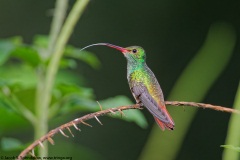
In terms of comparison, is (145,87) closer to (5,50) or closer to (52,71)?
(52,71)

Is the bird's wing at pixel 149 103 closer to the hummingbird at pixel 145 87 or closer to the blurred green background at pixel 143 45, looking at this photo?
the hummingbird at pixel 145 87

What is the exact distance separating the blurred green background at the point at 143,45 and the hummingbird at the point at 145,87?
5.51m

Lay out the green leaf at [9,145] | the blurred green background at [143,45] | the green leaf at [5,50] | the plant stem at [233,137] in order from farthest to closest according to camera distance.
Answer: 1. the blurred green background at [143,45]
2. the green leaf at [5,50]
3. the green leaf at [9,145]
4. the plant stem at [233,137]

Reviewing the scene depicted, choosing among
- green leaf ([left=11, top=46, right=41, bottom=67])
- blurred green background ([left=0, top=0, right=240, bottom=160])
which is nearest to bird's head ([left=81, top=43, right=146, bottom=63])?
green leaf ([left=11, top=46, right=41, bottom=67])

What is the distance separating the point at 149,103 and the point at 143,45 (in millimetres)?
7278

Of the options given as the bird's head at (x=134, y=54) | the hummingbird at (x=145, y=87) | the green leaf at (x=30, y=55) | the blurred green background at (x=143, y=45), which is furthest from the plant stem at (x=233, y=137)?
the blurred green background at (x=143, y=45)

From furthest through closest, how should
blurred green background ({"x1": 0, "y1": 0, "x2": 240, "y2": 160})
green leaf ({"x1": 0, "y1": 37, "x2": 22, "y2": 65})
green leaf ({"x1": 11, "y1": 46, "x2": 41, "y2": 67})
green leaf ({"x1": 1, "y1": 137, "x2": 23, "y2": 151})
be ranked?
1. blurred green background ({"x1": 0, "y1": 0, "x2": 240, "y2": 160})
2. green leaf ({"x1": 11, "y1": 46, "x2": 41, "y2": 67})
3. green leaf ({"x1": 0, "y1": 37, "x2": 22, "y2": 65})
4. green leaf ({"x1": 1, "y1": 137, "x2": 23, "y2": 151})

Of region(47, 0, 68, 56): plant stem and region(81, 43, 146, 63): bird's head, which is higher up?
region(47, 0, 68, 56): plant stem

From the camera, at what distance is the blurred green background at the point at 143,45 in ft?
27.9

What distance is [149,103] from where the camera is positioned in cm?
216

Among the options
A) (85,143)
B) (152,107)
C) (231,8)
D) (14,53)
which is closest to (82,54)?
(14,53)

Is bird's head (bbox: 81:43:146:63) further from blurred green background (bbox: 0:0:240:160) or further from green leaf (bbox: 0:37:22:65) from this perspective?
blurred green background (bbox: 0:0:240:160)

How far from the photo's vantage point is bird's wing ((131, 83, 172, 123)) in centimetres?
195

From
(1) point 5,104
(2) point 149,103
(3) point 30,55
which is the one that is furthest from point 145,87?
(3) point 30,55
